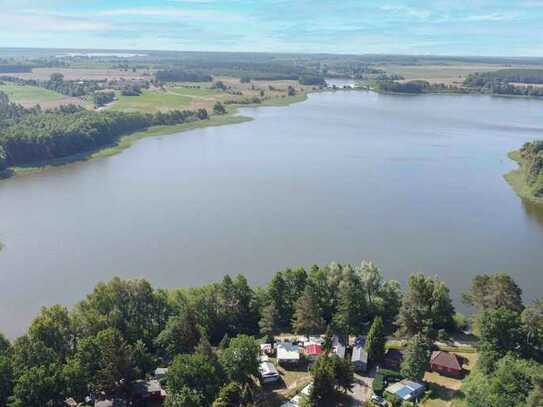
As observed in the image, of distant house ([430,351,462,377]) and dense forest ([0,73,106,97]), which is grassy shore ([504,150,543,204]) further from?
dense forest ([0,73,106,97])

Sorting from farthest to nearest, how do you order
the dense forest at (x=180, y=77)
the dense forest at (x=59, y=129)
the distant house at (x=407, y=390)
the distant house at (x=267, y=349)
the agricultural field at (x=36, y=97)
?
the dense forest at (x=180, y=77) < the agricultural field at (x=36, y=97) < the dense forest at (x=59, y=129) < the distant house at (x=267, y=349) < the distant house at (x=407, y=390)

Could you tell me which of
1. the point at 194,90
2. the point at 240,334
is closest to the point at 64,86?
the point at 194,90

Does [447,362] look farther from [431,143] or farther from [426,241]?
[431,143]

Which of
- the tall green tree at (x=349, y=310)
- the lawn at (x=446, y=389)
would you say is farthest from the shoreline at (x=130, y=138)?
the lawn at (x=446, y=389)

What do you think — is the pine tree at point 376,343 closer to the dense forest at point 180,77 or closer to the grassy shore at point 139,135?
the grassy shore at point 139,135

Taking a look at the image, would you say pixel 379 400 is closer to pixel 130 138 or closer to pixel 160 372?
pixel 160 372
